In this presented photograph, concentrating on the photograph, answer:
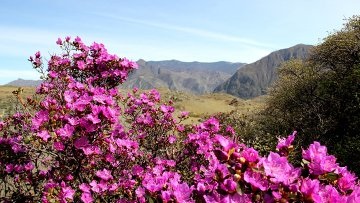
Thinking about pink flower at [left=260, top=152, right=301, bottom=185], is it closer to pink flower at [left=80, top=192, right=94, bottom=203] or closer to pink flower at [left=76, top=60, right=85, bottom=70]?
pink flower at [left=80, top=192, right=94, bottom=203]

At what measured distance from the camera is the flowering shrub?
9.65ft

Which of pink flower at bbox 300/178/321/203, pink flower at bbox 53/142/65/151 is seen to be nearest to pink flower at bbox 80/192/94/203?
pink flower at bbox 53/142/65/151

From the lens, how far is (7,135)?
335 inches

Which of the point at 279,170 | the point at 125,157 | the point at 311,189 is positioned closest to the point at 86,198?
the point at 125,157

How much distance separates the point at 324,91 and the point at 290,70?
11.0 m

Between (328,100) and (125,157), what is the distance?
18197 millimetres

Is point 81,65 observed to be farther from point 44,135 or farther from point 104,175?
point 44,135

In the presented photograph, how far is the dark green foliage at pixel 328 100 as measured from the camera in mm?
18766

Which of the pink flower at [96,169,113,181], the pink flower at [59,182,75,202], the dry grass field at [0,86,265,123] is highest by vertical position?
the pink flower at [96,169,113,181]

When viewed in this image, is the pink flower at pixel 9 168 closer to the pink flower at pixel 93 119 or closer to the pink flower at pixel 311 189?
the pink flower at pixel 93 119

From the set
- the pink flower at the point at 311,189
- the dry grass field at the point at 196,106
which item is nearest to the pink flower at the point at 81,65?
the pink flower at the point at 311,189

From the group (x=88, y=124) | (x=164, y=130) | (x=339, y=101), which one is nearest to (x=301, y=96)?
(x=339, y=101)

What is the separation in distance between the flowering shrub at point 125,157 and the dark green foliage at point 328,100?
10504 mm

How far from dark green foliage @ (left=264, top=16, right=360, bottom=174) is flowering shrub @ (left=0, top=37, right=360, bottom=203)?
1050cm
